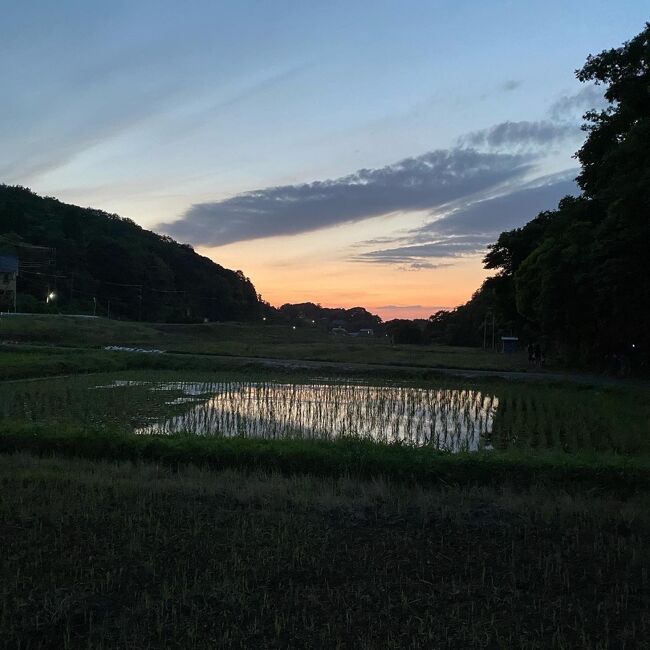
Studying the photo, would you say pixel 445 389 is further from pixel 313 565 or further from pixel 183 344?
pixel 183 344

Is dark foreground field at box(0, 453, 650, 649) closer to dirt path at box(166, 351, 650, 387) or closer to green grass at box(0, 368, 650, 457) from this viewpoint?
green grass at box(0, 368, 650, 457)

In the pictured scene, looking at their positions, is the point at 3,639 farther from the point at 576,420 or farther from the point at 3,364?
the point at 3,364

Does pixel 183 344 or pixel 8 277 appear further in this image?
pixel 8 277

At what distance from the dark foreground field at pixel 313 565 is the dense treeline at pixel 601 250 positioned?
740cm

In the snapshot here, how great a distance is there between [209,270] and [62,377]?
3358 inches

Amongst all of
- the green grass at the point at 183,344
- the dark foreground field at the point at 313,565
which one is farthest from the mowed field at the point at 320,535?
the green grass at the point at 183,344

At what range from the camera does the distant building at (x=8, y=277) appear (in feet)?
179

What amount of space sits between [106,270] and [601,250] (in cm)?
7313

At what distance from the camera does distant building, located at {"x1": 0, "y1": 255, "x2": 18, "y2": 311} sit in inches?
2146

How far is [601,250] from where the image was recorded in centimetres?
1912

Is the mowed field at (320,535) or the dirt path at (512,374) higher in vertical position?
the dirt path at (512,374)

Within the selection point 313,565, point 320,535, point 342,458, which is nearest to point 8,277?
point 342,458

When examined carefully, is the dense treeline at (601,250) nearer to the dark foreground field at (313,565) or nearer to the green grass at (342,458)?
the green grass at (342,458)

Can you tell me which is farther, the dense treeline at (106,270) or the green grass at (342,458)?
the dense treeline at (106,270)
